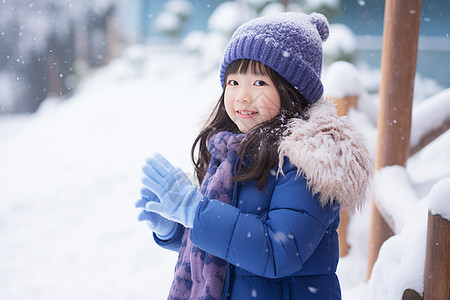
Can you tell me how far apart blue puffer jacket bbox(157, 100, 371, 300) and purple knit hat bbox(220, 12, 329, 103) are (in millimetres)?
123

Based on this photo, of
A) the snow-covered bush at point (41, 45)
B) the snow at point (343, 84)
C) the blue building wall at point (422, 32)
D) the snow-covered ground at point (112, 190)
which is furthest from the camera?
the snow-covered bush at point (41, 45)

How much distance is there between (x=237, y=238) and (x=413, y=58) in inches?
61.4

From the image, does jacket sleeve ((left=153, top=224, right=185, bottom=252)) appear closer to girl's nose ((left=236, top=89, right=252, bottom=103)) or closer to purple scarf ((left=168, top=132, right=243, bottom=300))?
purple scarf ((left=168, top=132, right=243, bottom=300))

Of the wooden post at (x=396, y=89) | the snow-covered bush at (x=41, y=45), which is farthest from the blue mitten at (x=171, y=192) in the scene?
the snow-covered bush at (x=41, y=45)

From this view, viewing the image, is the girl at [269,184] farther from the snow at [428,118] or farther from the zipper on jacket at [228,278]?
the snow at [428,118]

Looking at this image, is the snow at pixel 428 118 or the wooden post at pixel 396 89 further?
the snow at pixel 428 118

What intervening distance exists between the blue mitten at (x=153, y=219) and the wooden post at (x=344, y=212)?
1.39 metres

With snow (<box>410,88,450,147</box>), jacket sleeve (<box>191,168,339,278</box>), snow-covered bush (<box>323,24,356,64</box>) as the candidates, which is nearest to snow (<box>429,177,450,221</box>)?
jacket sleeve (<box>191,168,339,278</box>)

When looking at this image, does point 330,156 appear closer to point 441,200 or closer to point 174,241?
point 441,200

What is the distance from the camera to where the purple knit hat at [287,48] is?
45.7 inches

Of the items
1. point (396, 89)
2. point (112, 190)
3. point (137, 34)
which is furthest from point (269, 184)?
point (137, 34)

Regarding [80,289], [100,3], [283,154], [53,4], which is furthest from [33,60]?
[283,154]

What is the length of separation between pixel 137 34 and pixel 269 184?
10.4 metres

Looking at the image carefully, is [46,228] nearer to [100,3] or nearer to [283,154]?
[283,154]
